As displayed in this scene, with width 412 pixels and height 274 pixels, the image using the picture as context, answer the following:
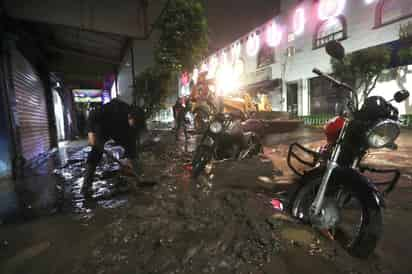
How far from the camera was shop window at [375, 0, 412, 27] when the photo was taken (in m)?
12.5

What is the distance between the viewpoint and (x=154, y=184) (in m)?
4.13

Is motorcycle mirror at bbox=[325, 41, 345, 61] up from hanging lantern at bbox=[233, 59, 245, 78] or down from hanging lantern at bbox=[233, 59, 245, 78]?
down

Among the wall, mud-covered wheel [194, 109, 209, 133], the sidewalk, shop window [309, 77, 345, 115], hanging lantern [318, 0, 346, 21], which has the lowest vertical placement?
the sidewalk

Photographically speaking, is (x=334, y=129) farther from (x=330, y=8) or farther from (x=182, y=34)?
(x=330, y=8)

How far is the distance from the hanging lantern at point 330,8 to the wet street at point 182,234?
55.3 feet

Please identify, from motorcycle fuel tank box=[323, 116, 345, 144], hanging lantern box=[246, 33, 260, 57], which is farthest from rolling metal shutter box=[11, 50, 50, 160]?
hanging lantern box=[246, 33, 260, 57]

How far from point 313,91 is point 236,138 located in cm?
1644

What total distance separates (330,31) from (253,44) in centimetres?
932

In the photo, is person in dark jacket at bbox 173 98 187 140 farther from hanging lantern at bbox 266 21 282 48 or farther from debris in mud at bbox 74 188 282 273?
hanging lantern at bbox 266 21 282 48

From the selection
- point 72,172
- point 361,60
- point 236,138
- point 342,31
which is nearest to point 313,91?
point 342,31

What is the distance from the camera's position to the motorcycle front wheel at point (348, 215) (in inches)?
67.9

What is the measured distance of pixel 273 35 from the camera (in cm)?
2170

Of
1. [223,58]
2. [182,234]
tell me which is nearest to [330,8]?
[223,58]

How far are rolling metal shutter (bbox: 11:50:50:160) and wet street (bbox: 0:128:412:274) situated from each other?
3.24 m
